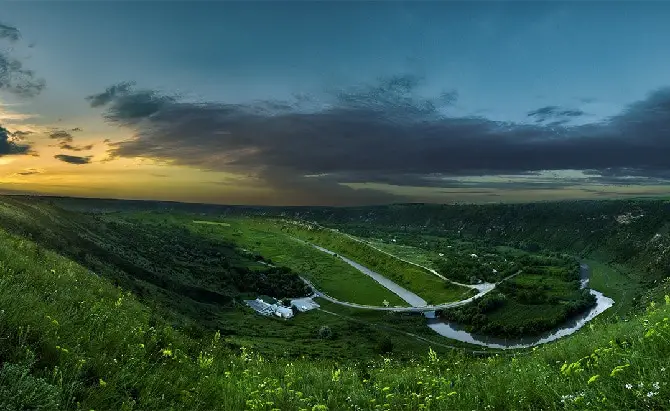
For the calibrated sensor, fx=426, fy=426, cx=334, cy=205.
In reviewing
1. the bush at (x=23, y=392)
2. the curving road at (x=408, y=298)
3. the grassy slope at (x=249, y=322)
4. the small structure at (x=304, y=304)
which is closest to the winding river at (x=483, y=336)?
the curving road at (x=408, y=298)

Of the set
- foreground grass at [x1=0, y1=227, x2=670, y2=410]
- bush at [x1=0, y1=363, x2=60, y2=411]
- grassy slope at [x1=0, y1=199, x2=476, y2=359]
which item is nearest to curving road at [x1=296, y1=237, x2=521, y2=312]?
grassy slope at [x1=0, y1=199, x2=476, y2=359]

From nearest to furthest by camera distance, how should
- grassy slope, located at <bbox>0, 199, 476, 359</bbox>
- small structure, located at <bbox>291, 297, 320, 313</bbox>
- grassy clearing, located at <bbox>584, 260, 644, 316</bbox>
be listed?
grassy slope, located at <bbox>0, 199, 476, 359</bbox>, grassy clearing, located at <bbox>584, 260, 644, 316</bbox>, small structure, located at <bbox>291, 297, 320, 313</bbox>

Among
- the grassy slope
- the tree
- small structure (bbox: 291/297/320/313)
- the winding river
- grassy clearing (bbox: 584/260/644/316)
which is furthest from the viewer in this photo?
small structure (bbox: 291/297/320/313)

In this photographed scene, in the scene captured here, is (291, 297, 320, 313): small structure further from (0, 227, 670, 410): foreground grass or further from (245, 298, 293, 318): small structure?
(0, 227, 670, 410): foreground grass

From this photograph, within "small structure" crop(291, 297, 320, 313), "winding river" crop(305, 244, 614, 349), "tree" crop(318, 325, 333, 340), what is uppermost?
"tree" crop(318, 325, 333, 340)

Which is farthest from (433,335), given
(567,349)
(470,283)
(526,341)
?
(567,349)

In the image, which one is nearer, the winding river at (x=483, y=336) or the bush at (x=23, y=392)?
the bush at (x=23, y=392)

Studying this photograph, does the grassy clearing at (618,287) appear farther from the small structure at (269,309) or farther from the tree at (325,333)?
the small structure at (269,309)

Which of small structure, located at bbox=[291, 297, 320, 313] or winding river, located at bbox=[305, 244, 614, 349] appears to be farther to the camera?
small structure, located at bbox=[291, 297, 320, 313]

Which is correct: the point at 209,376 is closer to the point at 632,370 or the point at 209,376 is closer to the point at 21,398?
the point at 21,398

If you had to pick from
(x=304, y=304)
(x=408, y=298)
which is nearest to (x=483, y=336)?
(x=408, y=298)
